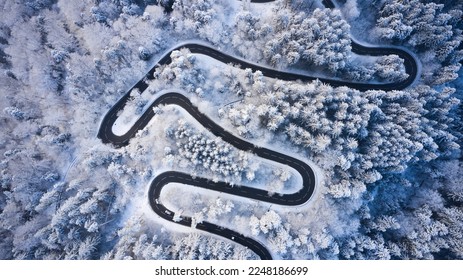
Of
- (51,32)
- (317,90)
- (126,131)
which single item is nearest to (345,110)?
(317,90)

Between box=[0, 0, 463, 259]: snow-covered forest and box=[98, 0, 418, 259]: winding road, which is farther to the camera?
box=[98, 0, 418, 259]: winding road

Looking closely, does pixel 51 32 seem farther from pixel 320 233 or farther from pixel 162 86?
pixel 320 233

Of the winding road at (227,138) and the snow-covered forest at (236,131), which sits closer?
the snow-covered forest at (236,131)

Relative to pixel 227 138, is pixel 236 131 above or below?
above

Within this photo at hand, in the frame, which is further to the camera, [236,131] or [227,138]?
[227,138]
